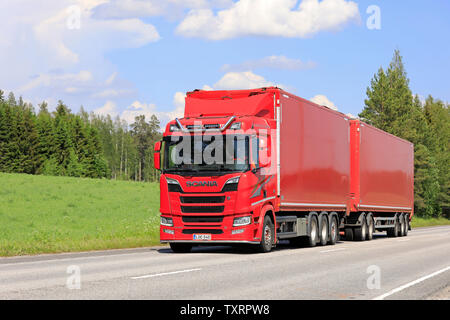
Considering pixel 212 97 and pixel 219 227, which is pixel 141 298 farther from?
pixel 212 97

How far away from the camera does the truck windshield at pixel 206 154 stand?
1747 cm

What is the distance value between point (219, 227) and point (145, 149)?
156 m

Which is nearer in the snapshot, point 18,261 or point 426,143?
point 18,261

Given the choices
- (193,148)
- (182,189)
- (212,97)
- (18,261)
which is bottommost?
(18,261)

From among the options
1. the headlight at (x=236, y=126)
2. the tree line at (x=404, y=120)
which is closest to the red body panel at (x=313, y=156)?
the headlight at (x=236, y=126)

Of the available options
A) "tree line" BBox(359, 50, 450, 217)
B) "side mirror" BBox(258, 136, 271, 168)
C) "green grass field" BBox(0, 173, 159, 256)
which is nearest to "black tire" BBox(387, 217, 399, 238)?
"green grass field" BBox(0, 173, 159, 256)

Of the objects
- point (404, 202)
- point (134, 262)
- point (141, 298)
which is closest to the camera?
point (141, 298)

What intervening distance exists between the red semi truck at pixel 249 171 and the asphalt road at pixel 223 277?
3.45ft

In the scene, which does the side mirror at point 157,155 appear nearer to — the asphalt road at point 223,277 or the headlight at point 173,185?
the headlight at point 173,185

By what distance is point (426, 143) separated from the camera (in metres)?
83.4

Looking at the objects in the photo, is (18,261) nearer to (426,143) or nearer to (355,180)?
(355,180)

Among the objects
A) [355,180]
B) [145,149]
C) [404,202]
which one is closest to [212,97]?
[355,180]
